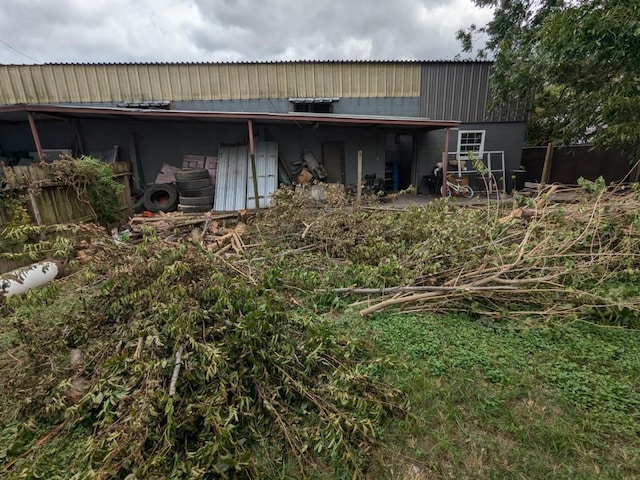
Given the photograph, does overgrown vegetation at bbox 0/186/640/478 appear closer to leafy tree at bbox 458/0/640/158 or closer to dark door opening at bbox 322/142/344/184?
leafy tree at bbox 458/0/640/158

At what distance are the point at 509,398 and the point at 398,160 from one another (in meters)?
11.0

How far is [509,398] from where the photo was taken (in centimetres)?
215

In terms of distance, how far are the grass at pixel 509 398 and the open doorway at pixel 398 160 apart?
29.4 feet

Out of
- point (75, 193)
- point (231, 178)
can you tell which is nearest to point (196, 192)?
point (231, 178)

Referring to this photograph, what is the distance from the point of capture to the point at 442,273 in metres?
3.48

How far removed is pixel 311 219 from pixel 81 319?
3479 millimetres

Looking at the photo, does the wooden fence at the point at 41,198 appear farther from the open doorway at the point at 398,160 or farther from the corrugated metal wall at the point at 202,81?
the open doorway at the point at 398,160

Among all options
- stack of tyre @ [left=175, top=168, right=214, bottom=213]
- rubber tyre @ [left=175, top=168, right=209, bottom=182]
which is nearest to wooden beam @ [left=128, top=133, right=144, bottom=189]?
stack of tyre @ [left=175, top=168, right=214, bottom=213]

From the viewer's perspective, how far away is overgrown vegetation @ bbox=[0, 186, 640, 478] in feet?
5.51

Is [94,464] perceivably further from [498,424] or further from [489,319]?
[489,319]

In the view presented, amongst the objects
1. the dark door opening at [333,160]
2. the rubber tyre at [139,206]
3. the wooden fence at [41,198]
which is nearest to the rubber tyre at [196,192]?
the rubber tyre at [139,206]

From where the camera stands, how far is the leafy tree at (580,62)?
529 centimetres

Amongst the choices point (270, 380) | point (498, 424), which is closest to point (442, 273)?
point (498, 424)

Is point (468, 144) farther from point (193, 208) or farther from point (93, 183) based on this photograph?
point (93, 183)
